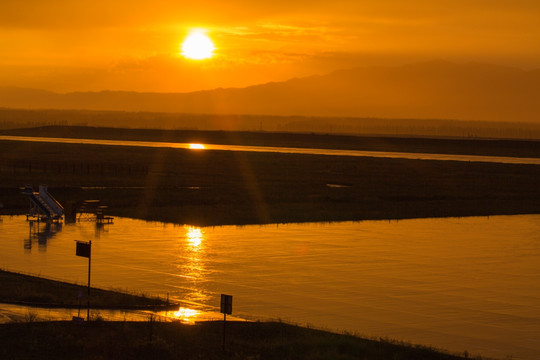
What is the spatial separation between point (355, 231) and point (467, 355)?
80.5ft

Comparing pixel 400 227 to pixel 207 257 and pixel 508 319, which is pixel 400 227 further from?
pixel 508 319

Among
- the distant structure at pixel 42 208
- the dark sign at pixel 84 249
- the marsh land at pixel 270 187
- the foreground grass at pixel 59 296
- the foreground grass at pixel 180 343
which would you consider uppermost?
the marsh land at pixel 270 187

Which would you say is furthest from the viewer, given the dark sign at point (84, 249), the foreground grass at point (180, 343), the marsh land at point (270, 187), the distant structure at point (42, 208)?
the marsh land at point (270, 187)

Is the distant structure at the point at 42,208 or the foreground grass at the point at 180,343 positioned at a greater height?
the distant structure at the point at 42,208

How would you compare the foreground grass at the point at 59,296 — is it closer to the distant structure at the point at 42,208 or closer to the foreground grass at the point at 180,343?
the foreground grass at the point at 180,343

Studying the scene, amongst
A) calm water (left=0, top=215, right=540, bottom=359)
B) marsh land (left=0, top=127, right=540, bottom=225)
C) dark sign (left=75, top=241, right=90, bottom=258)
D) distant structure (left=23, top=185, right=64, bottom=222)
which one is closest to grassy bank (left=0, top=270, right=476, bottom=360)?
dark sign (left=75, top=241, right=90, bottom=258)

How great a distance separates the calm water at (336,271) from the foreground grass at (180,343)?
220 cm

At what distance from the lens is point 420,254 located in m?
36.7

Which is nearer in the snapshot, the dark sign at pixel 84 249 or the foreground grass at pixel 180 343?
the foreground grass at pixel 180 343

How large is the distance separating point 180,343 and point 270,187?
1884 inches

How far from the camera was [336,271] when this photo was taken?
31.5 m

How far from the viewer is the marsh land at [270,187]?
51.6 metres

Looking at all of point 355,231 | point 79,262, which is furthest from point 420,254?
point 79,262

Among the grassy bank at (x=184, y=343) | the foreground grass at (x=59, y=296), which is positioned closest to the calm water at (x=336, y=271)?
the foreground grass at (x=59, y=296)
